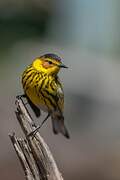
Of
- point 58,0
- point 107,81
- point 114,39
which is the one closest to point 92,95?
point 107,81

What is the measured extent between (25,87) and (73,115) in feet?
39.4

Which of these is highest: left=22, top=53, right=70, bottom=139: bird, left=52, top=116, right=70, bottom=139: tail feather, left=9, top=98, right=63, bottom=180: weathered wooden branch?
left=22, top=53, right=70, bottom=139: bird

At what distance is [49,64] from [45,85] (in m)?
0.17

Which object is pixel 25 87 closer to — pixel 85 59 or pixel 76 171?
pixel 76 171

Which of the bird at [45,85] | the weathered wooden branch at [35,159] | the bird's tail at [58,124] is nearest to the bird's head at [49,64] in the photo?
the bird at [45,85]

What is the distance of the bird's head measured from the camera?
7516 millimetres

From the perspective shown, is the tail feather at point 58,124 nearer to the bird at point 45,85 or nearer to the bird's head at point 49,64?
the bird at point 45,85

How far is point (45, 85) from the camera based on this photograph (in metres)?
7.52

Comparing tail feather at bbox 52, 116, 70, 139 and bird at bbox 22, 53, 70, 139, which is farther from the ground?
bird at bbox 22, 53, 70, 139

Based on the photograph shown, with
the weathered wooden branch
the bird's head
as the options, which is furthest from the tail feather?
the weathered wooden branch

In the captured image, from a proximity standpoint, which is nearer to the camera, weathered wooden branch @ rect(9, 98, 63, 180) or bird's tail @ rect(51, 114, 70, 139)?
weathered wooden branch @ rect(9, 98, 63, 180)

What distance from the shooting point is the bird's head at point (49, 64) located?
752 centimetres

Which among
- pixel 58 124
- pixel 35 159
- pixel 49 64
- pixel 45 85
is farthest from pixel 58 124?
pixel 35 159

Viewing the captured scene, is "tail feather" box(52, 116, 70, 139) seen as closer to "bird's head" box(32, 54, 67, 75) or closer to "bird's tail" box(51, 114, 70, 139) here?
"bird's tail" box(51, 114, 70, 139)
